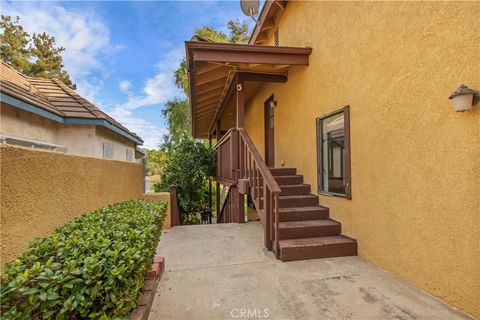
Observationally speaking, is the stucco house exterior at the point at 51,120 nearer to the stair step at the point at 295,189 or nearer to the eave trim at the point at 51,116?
the eave trim at the point at 51,116

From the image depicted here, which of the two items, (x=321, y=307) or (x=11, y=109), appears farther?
(x=11, y=109)

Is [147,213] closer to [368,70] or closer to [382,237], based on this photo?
[382,237]

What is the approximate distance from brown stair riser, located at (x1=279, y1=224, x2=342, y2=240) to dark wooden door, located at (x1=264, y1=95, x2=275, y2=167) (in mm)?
3698

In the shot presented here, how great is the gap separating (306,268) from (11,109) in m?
5.11

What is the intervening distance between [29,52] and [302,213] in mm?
22483

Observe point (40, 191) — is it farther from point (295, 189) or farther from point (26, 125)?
point (295, 189)

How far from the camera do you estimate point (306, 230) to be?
4.25m

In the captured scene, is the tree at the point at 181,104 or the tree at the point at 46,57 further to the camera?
the tree at the point at 181,104

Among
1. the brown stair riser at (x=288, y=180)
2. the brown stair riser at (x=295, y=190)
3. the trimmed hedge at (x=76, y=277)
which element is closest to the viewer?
the trimmed hedge at (x=76, y=277)

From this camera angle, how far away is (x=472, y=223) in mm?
2344

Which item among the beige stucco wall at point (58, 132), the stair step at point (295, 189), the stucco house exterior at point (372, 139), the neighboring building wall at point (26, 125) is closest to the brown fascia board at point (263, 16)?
the stucco house exterior at point (372, 139)

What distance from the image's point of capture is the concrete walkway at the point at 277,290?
97.4 inches

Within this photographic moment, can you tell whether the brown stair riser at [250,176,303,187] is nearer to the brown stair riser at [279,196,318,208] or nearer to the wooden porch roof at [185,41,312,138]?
the brown stair riser at [279,196,318,208]

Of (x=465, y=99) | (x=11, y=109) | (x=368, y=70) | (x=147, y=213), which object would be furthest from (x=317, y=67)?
(x=11, y=109)
